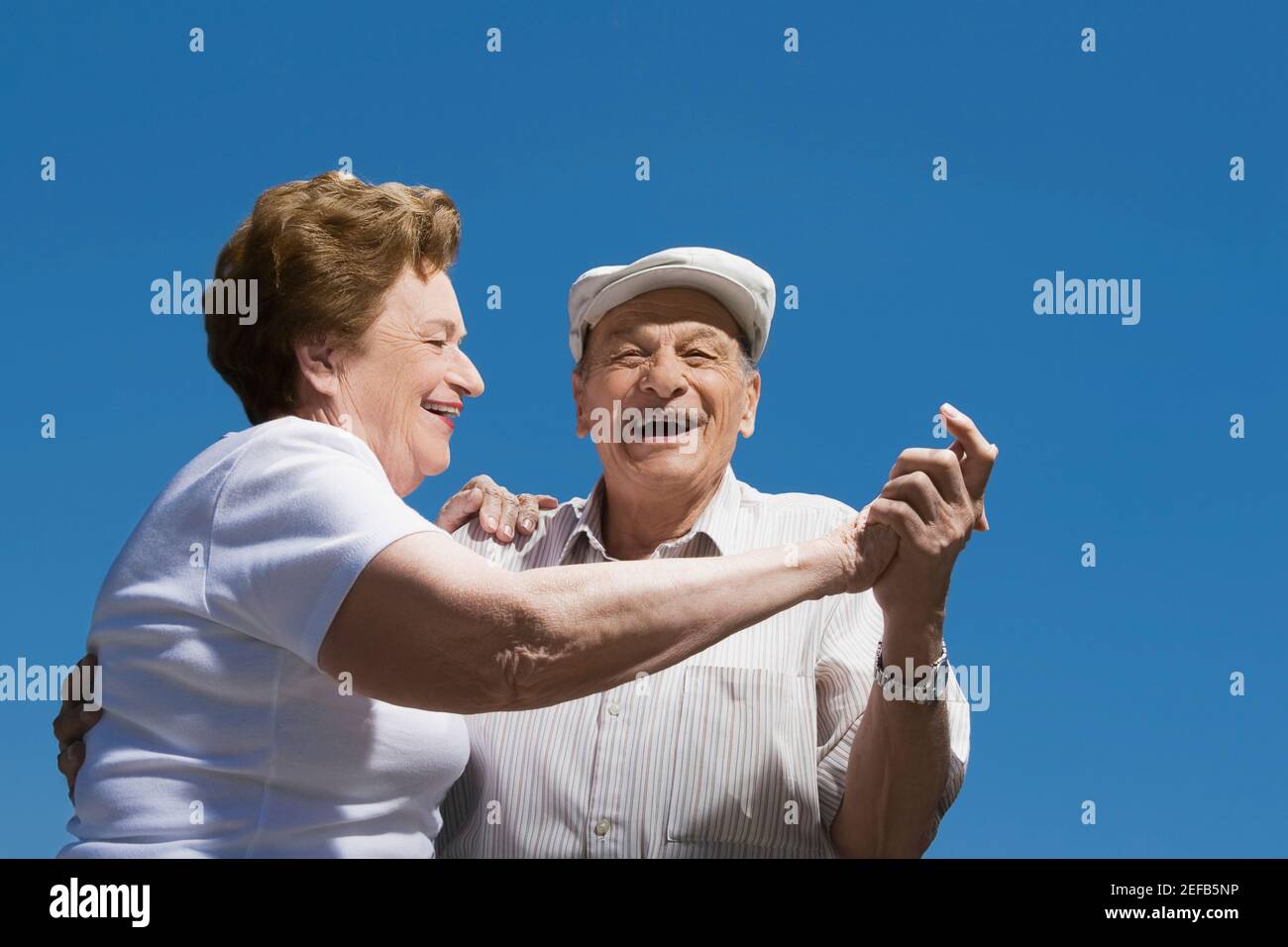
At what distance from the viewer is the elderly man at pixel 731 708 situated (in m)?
2.99

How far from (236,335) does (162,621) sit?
0.70 metres

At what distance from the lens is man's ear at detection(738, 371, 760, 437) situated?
12.9ft

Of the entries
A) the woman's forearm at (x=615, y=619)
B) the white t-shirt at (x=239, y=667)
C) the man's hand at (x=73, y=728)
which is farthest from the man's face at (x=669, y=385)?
the man's hand at (x=73, y=728)

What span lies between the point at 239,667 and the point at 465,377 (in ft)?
3.35

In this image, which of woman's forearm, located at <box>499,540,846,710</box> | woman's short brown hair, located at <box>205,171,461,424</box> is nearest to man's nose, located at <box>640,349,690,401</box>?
woman's short brown hair, located at <box>205,171,461,424</box>

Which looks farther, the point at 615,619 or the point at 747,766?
the point at 747,766

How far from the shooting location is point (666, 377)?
370 cm

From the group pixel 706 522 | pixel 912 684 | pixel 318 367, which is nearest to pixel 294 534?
pixel 318 367

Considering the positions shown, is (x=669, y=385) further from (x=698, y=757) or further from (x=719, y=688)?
(x=698, y=757)

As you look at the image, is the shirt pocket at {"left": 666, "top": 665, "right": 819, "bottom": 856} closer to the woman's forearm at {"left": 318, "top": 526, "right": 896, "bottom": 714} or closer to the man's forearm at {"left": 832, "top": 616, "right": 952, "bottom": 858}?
the man's forearm at {"left": 832, "top": 616, "right": 952, "bottom": 858}

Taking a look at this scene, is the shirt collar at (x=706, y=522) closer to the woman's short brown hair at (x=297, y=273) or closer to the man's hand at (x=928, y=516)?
the man's hand at (x=928, y=516)

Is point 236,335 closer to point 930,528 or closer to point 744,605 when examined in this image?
point 744,605
